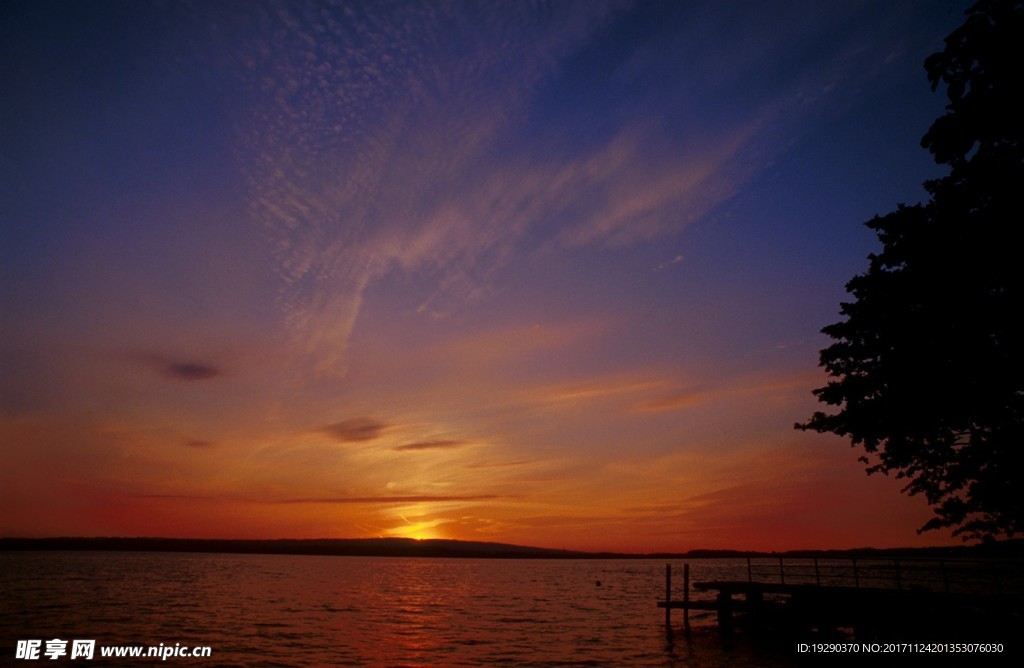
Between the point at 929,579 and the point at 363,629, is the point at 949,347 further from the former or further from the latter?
the point at 929,579

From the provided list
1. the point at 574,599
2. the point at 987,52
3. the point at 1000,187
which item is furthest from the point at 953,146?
the point at 574,599

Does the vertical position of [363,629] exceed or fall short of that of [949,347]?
it falls short

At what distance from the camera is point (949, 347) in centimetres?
1731

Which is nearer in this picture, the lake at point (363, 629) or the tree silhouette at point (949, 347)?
the tree silhouette at point (949, 347)

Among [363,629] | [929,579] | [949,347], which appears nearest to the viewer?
[949,347]

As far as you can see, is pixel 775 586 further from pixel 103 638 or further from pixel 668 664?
pixel 103 638

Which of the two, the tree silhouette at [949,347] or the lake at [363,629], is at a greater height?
the tree silhouette at [949,347]

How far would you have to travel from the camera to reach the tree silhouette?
1341 centimetres

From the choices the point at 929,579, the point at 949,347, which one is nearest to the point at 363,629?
the point at 949,347

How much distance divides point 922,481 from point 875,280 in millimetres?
8082

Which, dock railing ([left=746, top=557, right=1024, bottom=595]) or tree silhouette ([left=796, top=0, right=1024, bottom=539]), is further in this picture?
dock railing ([left=746, top=557, right=1024, bottom=595])

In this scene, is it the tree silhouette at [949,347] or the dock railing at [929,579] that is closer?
the tree silhouette at [949,347]

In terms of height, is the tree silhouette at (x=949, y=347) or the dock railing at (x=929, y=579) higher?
the tree silhouette at (x=949, y=347)

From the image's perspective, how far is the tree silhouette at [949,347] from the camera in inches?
528
